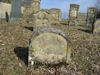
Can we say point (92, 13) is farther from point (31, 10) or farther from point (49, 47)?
point (49, 47)

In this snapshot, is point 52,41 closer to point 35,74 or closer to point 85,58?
point 35,74

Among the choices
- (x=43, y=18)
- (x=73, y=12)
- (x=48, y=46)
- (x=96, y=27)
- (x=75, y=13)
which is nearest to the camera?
(x=48, y=46)

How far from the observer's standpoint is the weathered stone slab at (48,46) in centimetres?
422

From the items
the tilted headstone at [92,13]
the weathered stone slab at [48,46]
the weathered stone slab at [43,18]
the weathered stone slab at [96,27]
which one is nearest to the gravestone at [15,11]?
the weathered stone slab at [43,18]

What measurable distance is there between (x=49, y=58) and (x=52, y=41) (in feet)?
1.87

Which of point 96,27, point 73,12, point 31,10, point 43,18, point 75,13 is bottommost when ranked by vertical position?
point 96,27

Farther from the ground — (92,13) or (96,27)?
(92,13)

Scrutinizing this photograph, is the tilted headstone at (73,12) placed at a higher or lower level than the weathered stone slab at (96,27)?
higher

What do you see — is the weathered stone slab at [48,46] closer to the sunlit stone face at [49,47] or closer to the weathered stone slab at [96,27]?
the sunlit stone face at [49,47]

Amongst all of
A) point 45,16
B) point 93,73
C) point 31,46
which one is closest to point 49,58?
point 31,46

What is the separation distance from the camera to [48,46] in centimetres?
431

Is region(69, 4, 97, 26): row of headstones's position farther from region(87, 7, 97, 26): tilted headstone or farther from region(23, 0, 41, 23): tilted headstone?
region(23, 0, 41, 23): tilted headstone

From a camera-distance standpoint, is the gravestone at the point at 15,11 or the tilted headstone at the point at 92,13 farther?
the tilted headstone at the point at 92,13

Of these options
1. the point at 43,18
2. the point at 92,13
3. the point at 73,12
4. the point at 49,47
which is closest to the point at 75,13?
the point at 73,12
